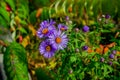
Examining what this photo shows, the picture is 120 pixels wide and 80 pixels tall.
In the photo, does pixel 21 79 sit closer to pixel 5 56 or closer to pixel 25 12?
pixel 5 56

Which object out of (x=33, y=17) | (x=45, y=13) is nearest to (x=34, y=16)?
(x=33, y=17)

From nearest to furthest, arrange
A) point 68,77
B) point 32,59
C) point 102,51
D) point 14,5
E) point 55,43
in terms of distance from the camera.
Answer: point 55,43
point 68,77
point 102,51
point 32,59
point 14,5

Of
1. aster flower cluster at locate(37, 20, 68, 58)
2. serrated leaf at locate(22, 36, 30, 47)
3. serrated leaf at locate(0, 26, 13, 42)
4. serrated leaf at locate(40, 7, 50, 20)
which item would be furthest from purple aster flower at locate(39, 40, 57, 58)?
serrated leaf at locate(40, 7, 50, 20)

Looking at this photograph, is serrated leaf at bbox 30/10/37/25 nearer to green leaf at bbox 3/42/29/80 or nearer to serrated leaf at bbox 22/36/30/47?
serrated leaf at bbox 22/36/30/47

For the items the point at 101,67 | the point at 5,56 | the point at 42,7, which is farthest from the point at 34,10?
the point at 101,67

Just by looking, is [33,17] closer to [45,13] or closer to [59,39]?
[45,13]

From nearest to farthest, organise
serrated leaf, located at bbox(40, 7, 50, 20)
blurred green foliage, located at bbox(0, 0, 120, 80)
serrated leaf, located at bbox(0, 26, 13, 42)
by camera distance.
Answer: blurred green foliage, located at bbox(0, 0, 120, 80)
serrated leaf, located at bbox(0, 26, 13, 42)
serrated leaf, located at bbox(40, 7, 50, 20)

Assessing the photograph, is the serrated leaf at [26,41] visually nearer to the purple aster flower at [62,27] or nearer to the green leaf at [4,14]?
the green leaf at [4,14]

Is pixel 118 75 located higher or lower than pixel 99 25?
lower

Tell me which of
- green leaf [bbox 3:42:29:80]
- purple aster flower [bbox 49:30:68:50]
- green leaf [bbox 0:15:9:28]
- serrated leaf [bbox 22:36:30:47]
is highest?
green leaf [bbox 0:15:9:28]
